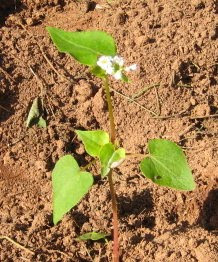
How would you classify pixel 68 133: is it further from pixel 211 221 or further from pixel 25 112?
pixel 211 221

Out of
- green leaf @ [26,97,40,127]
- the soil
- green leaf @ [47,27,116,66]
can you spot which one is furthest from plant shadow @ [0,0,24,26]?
green leaf @ [47,27,116,66]

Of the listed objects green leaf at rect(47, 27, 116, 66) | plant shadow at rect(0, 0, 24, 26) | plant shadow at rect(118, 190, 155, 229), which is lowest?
plant shadow at rect(118, 190, 155, 229)

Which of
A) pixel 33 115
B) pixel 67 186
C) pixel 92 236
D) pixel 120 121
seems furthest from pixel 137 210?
pixel 33 115

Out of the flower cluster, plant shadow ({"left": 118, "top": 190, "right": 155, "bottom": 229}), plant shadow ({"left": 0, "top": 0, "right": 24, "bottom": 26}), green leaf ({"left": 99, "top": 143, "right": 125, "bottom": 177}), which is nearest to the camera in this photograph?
the flower cluster

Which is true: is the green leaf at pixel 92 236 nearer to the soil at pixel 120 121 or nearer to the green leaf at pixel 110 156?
the soil at pixel 120 121

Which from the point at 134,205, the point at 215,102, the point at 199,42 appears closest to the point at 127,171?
the point at 134,205

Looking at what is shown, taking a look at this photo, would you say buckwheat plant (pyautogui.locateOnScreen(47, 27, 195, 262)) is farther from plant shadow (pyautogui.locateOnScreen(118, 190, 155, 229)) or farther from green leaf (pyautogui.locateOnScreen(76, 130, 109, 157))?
plant shadow (pyautogui.locateOnScreen(118, 190, 155, 229))

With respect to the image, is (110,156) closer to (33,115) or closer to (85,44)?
(85,44)
